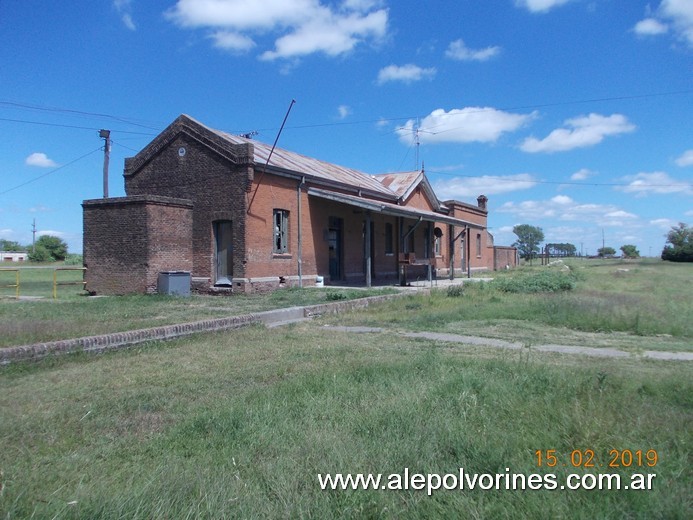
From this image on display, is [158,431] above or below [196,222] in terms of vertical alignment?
below

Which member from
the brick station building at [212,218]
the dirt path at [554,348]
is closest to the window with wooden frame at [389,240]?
the brick station building at [212,218]

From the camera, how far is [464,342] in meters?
9.55

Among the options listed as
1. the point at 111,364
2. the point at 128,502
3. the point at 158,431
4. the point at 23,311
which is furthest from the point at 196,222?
the point at 128,502

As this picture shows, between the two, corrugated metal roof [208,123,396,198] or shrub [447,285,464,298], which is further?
corrugated metal roof [208,123,396,198]

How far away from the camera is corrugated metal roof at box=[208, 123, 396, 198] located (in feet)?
68.9

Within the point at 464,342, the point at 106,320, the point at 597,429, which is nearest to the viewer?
the point at 597,429

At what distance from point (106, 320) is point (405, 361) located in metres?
7.09

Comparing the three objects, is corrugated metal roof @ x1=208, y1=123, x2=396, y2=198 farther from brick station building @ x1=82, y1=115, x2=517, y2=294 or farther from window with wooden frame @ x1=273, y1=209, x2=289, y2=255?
window with wooden frame @ x1=273, y1=209, x2=289, y2=255

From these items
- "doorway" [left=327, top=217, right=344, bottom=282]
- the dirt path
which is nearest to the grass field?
the dirt path

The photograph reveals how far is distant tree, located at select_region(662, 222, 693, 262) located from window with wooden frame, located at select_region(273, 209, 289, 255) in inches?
2790

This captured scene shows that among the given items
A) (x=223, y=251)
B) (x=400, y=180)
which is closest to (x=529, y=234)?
(x=400, y=180)

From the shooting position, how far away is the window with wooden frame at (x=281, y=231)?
829 inches

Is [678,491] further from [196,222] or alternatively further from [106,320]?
[196,222]

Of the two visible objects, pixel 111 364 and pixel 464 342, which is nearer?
pixel 111 364
